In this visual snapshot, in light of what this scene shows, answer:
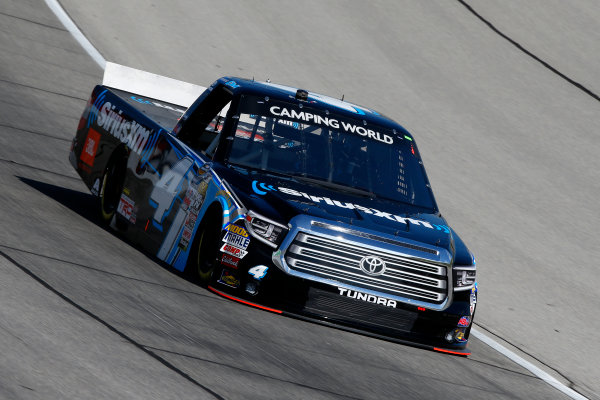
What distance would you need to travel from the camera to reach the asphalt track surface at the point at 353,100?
22.6ft

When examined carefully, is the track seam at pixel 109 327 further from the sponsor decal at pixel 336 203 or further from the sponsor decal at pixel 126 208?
the sponsor decal at pixel 126 208

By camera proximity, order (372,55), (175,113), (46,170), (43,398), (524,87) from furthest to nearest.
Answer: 1. (372,55)
2. (524,87)
3. (46,170)
4. (175,113)
5. (43,398)

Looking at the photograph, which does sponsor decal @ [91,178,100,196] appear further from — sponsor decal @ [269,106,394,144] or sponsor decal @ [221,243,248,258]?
sponsor decal @ [221,243,248,258]

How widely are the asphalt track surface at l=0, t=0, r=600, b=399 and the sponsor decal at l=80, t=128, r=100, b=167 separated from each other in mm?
478

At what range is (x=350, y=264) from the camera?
319 inches

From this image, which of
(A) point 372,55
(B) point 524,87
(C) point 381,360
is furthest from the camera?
(A) point 372,55

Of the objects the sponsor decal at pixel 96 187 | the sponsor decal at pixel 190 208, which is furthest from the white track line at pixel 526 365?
the sponsor decal at pixel 96 187

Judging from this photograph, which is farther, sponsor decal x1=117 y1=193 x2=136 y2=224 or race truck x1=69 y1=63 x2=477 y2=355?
sponsor decal x1=117 y1=193 x2=136 y2=224

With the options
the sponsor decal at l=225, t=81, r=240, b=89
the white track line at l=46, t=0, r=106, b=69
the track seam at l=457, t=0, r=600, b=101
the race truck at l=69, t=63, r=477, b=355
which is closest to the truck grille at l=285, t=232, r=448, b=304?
the race truck at l=69, t=63, r=477, b=355

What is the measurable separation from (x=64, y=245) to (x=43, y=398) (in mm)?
3687

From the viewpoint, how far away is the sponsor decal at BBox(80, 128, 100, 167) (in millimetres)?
11219

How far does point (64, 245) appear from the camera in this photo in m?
9.20

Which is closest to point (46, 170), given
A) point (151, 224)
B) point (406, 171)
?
point (151, 224)

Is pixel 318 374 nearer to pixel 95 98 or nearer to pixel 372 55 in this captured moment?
pixel 95 98
